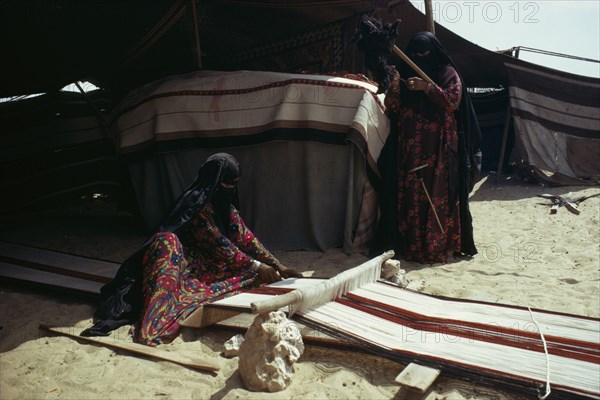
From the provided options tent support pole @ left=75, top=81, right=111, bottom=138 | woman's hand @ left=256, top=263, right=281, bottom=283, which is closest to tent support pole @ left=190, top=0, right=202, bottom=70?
tent support pole @ left=75, top=81, right=111, bottom=138

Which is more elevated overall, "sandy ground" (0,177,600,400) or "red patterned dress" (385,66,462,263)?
"red patterned dress" (385,66,462,263)

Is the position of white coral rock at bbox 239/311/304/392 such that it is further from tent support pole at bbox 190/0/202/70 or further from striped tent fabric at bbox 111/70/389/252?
tent support pole at bbox 190/0/202/70

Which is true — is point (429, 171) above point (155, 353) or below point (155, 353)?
above

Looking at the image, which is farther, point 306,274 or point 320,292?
point 306,274

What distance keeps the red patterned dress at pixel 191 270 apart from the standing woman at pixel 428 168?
5.39 ft

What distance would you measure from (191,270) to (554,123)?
761 cm

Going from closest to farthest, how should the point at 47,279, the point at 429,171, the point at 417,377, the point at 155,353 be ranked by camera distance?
1. the point at 417,377
2. the point at 155,353
3. the point at 47,279
4. the point at 429,171

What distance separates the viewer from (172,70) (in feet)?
20.5

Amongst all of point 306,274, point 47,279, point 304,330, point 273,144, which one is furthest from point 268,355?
point 273,144

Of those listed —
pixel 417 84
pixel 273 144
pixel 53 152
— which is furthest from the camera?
pixel 53 152

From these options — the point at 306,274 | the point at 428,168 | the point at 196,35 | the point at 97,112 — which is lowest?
the point at 306,274

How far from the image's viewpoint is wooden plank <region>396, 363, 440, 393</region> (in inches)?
Result: 80.6

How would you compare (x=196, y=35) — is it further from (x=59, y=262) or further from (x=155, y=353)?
(x=155, y=353)

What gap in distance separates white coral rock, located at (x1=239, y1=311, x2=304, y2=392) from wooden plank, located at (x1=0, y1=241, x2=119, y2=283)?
6.40ft
